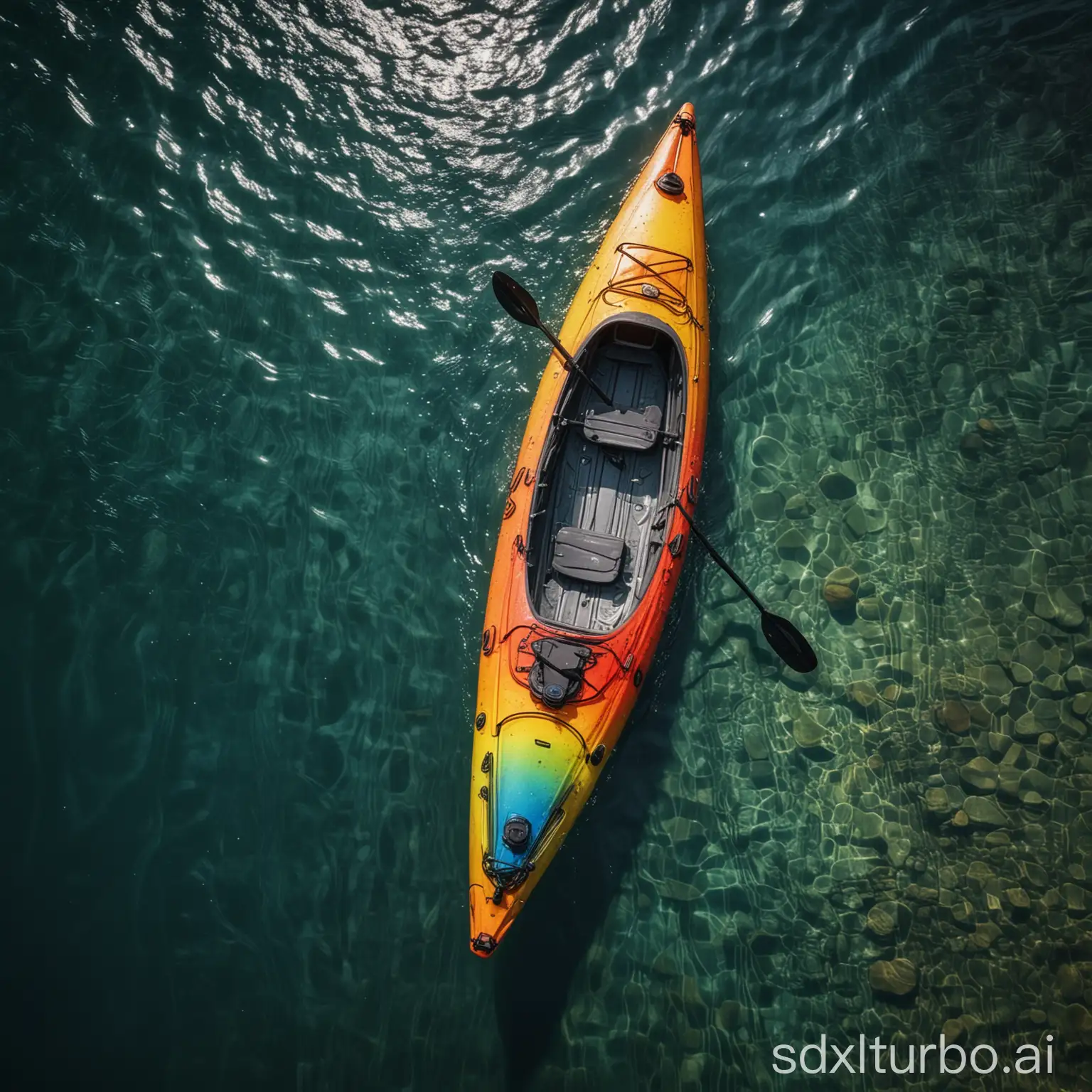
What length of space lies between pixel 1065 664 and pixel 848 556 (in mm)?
2326

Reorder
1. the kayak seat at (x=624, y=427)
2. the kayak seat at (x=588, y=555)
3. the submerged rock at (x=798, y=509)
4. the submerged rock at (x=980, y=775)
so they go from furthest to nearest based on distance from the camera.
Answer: the submerged rock at (x=798, y=509)
the kayak seat at (x=624, y=427)
the submerged rock at (x=980, y=775)
the kayak seat at (x=588, y=555)

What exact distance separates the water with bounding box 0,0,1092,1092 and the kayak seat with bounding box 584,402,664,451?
85 cm

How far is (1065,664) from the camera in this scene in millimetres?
8672

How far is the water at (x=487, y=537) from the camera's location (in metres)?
7.74

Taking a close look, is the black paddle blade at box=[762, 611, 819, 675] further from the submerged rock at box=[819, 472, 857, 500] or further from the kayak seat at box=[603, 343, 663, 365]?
the kayak seat at box=[603, 343, 663, 365]

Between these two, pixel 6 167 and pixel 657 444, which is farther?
pixel 6 167

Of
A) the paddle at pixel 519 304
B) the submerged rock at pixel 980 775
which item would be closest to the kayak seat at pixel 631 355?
the paddle at pixel 519 304

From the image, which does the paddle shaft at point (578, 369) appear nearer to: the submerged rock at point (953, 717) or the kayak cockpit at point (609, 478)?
the kayak cockpit at point (609, 478)

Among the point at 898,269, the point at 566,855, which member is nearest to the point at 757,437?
the point at 898,269

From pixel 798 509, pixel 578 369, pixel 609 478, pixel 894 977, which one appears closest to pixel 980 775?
pixel 894 977

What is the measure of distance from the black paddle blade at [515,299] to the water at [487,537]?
795mm

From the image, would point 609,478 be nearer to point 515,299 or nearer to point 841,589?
point 515,299

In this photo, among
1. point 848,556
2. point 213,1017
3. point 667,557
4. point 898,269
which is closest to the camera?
point 213,1017

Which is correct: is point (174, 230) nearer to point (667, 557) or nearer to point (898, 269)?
point (667, 557)
